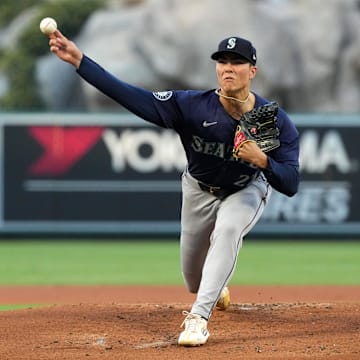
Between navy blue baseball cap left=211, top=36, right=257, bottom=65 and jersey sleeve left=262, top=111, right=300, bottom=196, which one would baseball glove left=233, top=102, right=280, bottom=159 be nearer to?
jersey sleeve left=262, top=111, right=300, bottom=196

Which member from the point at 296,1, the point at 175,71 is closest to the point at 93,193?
the point at 175,71

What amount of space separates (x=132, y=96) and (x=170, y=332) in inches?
52.7

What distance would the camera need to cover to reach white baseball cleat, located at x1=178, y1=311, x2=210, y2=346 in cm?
521

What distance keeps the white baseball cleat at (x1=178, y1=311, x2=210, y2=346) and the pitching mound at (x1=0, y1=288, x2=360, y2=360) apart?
0.17 ft

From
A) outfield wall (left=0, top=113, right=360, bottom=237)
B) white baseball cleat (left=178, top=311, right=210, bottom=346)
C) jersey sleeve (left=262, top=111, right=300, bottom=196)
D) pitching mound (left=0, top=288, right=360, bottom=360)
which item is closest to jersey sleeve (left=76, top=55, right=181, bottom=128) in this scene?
jersey sleeve (left=262, top=111, right=300, bottom=196)

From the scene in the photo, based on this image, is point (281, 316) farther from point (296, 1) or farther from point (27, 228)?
point (296, 1)

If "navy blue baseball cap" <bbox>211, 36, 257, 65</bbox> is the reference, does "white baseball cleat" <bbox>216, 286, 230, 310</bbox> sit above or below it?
below

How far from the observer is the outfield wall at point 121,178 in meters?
13.1

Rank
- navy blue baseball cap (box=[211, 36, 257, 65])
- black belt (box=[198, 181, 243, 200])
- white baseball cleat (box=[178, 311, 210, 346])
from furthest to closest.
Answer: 1. black belt (box=[198, 181, 243, 200])
2. navy blue baseball cap (box=[211, 36, 257, 65])
3. white baseball cleat (box=[178, 311, 210, 346])

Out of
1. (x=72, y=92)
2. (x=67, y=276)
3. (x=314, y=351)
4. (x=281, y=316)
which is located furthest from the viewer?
(x=72, y=92)

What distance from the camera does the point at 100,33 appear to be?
1958 cm

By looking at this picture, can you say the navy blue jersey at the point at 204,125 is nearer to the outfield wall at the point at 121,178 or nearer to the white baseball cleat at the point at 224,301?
the white baseball cleat at the point at 224,301

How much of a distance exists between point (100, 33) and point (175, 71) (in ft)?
8.25

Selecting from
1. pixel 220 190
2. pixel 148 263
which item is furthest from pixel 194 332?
pixel 148 263
